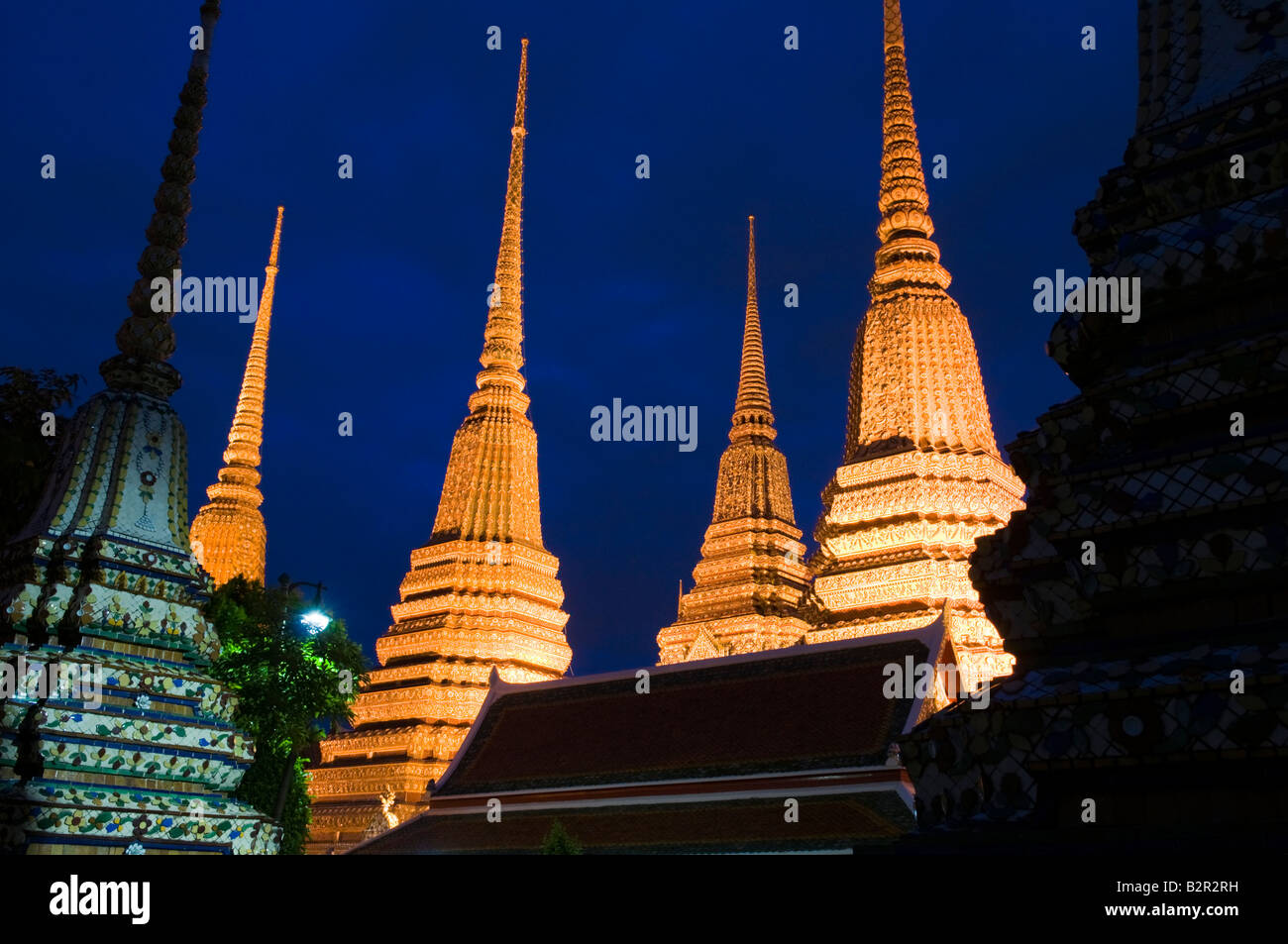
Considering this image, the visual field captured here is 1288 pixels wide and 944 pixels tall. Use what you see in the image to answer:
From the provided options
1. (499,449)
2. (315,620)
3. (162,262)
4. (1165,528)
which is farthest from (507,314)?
(1165,528)

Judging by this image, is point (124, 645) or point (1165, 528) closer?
point (1165, 528)

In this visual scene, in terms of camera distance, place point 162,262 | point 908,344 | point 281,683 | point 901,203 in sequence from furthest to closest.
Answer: point 901,203 < point 908,344 < point 281,683 < point 162,262

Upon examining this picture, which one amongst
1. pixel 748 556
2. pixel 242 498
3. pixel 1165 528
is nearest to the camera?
pixel 1165 528

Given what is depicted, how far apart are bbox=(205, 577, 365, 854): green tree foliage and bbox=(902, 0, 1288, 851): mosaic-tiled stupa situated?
56.3ft

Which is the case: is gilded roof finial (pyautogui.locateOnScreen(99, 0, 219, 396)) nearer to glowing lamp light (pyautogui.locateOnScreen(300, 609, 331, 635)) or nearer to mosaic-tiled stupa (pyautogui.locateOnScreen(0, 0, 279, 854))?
mosaic-tiled stupa (pyautogui.locateOnScreen(0, 0, 279, 854))

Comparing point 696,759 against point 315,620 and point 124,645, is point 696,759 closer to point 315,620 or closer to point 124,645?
point 315,620

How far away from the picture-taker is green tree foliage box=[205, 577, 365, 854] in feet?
67.4

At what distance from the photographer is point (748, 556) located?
127 ft

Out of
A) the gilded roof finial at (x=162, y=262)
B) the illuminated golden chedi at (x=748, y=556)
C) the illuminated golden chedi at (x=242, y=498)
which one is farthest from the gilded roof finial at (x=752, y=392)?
the gilded roof finial at (x=162, y=262)

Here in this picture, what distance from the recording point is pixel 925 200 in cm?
3381

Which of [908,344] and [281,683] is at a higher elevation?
[908,344]

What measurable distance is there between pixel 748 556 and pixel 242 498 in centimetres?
2262

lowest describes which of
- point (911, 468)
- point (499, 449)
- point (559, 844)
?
point (559, 844)

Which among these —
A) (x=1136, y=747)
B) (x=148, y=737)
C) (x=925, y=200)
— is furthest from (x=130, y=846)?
(x=925, y=200)
